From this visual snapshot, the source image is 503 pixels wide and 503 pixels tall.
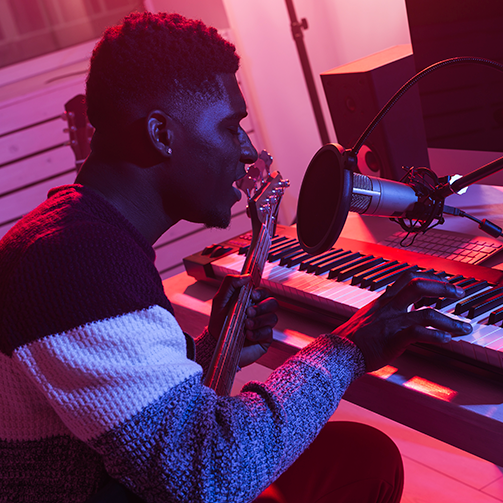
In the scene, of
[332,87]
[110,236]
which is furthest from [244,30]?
[110,236]

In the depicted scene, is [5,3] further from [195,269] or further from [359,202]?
[359,202]

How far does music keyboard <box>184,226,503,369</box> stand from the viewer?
88 centimetres

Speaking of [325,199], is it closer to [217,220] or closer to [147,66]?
[217,220]

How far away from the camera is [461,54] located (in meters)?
1.32

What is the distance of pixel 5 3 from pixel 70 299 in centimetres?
293

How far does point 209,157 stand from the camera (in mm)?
923

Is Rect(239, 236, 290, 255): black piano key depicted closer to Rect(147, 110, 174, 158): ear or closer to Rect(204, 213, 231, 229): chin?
Rect(204, 213, 231, 229): chin

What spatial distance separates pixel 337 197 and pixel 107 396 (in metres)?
0.47

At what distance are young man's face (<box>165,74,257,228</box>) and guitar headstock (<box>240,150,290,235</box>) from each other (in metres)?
0.24

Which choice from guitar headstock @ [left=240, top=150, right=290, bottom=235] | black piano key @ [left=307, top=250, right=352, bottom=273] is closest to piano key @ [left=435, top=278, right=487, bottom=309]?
black piano key @ [left=307, top=250, right=352, bottom=273]

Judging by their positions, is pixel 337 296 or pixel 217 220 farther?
pixel 337 296

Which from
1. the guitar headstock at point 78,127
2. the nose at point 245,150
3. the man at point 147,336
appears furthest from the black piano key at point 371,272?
the guitar headstock at point 78,127

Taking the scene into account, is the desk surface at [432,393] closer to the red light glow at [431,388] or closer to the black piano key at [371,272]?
the red light glow at [431,388]

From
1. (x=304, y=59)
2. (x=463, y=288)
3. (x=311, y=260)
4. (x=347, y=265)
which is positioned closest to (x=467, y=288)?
(x=463, y=288)
